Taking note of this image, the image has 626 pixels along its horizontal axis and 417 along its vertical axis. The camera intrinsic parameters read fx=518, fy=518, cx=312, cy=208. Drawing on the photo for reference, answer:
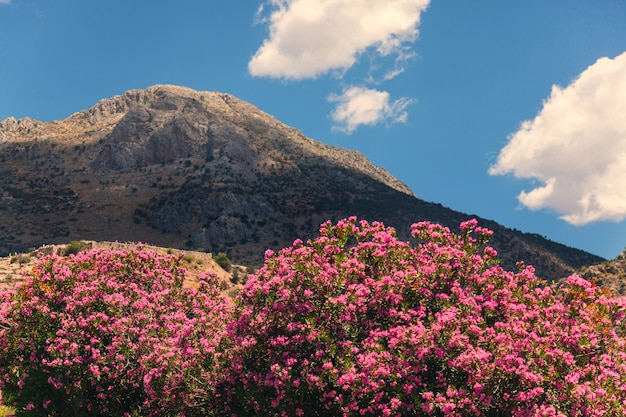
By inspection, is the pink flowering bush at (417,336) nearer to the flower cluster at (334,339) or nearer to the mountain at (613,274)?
the flower cluster at (334,339)

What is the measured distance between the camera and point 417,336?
11.3 m

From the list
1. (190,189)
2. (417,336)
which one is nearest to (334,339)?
(417,336)

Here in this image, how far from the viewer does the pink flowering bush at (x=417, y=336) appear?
10898mm

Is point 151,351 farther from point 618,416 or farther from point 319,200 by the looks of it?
point 319,200

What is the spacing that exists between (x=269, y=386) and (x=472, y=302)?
5231 millimetres

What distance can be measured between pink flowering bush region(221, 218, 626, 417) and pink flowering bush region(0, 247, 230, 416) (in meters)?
1.47

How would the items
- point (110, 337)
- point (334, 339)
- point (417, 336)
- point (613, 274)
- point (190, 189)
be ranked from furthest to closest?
point (190, 189) < point (613, 274) < point (110, 337) < point (334, 339) < point (417, 336)

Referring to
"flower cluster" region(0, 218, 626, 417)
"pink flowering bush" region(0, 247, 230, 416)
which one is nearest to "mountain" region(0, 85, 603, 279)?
"pink flowering bush" region(0, 247, 230, 416)

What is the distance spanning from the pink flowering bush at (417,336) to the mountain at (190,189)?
9055cm

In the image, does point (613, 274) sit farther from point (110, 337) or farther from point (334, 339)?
point (110, 337)

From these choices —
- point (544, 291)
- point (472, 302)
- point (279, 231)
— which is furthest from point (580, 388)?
point (279, 231)

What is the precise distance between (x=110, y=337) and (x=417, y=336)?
9501 millimetres

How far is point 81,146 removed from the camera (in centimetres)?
15775

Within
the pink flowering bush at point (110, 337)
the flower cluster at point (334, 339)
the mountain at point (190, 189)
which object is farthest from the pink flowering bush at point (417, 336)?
the mountain at point (190, 189)
